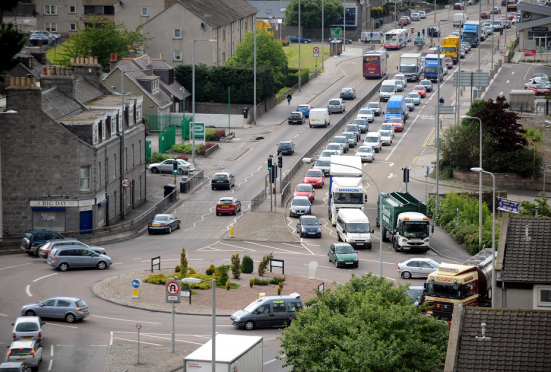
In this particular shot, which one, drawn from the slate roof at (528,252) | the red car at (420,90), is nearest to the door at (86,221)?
the slate roof at (528,252)

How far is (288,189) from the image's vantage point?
230 feet

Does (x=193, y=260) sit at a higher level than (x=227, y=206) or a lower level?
lower

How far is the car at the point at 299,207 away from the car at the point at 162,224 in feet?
28.6

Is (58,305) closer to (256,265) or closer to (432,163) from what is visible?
(256,265)

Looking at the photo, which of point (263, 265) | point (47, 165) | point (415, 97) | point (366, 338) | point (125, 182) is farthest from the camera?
point (415, 97)

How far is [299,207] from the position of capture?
2456 inches

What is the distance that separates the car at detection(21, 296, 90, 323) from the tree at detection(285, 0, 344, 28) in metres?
118

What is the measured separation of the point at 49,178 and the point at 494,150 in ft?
121

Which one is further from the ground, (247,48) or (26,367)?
(247,48)

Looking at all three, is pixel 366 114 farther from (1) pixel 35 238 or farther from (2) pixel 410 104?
(1) pixel 35 238

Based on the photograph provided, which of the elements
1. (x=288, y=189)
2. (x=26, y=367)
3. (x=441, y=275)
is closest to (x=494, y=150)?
(x=288, y=189)

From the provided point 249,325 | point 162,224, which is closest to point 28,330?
point 249,325

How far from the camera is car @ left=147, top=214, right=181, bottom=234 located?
58.4 m

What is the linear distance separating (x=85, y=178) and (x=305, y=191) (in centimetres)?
1780
